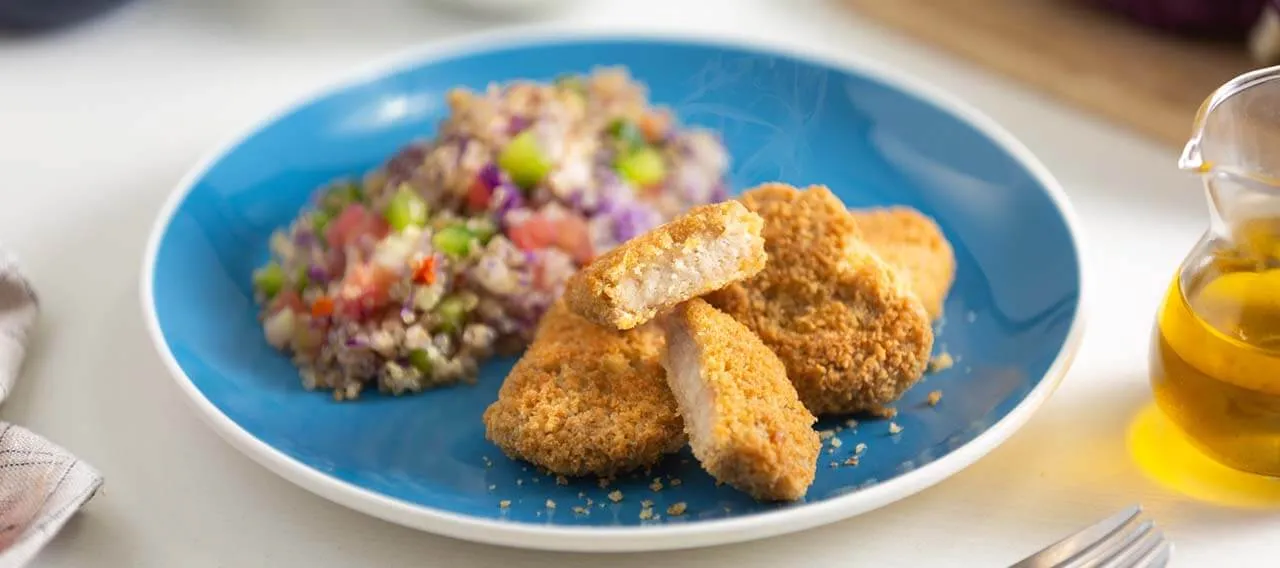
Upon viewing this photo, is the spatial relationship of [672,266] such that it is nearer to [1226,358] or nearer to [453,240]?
[453,240]

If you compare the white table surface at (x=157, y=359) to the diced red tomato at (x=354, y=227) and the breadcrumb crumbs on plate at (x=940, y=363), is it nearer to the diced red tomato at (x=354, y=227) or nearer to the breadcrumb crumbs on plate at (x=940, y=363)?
the breadcrumb crumbs on plate at (x=940, y=363)

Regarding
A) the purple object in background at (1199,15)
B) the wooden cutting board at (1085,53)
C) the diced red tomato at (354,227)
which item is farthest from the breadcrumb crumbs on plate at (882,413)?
the purple object in background at (1199,15)

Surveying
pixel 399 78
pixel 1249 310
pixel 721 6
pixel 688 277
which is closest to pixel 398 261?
pixel 688 277

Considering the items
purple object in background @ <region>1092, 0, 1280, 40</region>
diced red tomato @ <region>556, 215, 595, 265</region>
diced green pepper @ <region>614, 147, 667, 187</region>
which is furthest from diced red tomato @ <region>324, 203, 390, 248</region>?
purple object in background @ <region>1092, 0, 1280, 40</region>

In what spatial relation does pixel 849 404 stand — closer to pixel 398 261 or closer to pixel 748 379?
pixel 748 379

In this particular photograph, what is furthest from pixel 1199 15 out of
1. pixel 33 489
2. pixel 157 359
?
pixel 33 489

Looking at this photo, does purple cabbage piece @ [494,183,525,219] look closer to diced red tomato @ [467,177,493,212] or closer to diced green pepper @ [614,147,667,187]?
diced red tomato @ [467,177,493,212]
